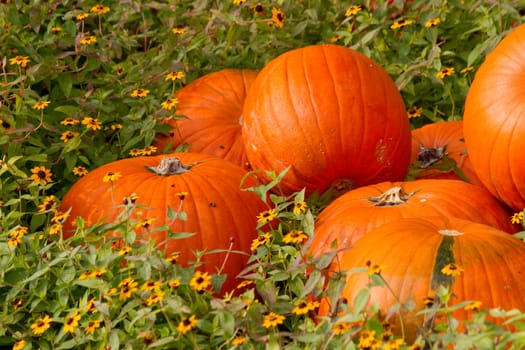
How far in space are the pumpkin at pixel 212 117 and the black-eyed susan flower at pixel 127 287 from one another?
163 centimetres

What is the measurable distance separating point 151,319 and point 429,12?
2.62 m

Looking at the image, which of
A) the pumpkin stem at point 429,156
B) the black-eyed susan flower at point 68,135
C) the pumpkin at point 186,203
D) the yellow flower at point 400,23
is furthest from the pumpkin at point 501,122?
the black-eyed susan flower at point 68,135

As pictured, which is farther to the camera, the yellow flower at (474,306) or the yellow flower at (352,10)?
the yellow flower at (352,10)

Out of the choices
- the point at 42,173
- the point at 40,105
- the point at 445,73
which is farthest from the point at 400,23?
the point at 42,173

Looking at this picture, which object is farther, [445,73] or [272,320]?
[445,73]

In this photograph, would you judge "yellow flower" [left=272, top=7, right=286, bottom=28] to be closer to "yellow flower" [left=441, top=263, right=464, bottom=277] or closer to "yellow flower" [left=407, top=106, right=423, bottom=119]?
"yellow flower" [left=407, top=106, right=423, bottom=119]

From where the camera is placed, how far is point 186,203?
143 inches

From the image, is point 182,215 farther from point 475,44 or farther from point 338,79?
point 475,44

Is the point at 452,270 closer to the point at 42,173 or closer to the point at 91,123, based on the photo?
the point at 42,173

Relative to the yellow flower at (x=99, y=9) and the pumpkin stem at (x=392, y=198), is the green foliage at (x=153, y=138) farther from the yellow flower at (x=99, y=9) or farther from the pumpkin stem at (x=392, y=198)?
the pumpkin stem at (x=392, y=198)

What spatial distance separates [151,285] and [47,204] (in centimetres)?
100

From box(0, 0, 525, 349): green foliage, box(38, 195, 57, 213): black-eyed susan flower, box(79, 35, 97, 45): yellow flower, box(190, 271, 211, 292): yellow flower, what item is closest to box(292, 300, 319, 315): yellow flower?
box(0, 0, 525, 349): green foliage

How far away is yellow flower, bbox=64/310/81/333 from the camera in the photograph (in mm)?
2775

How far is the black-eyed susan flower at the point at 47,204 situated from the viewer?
3.54 meters
